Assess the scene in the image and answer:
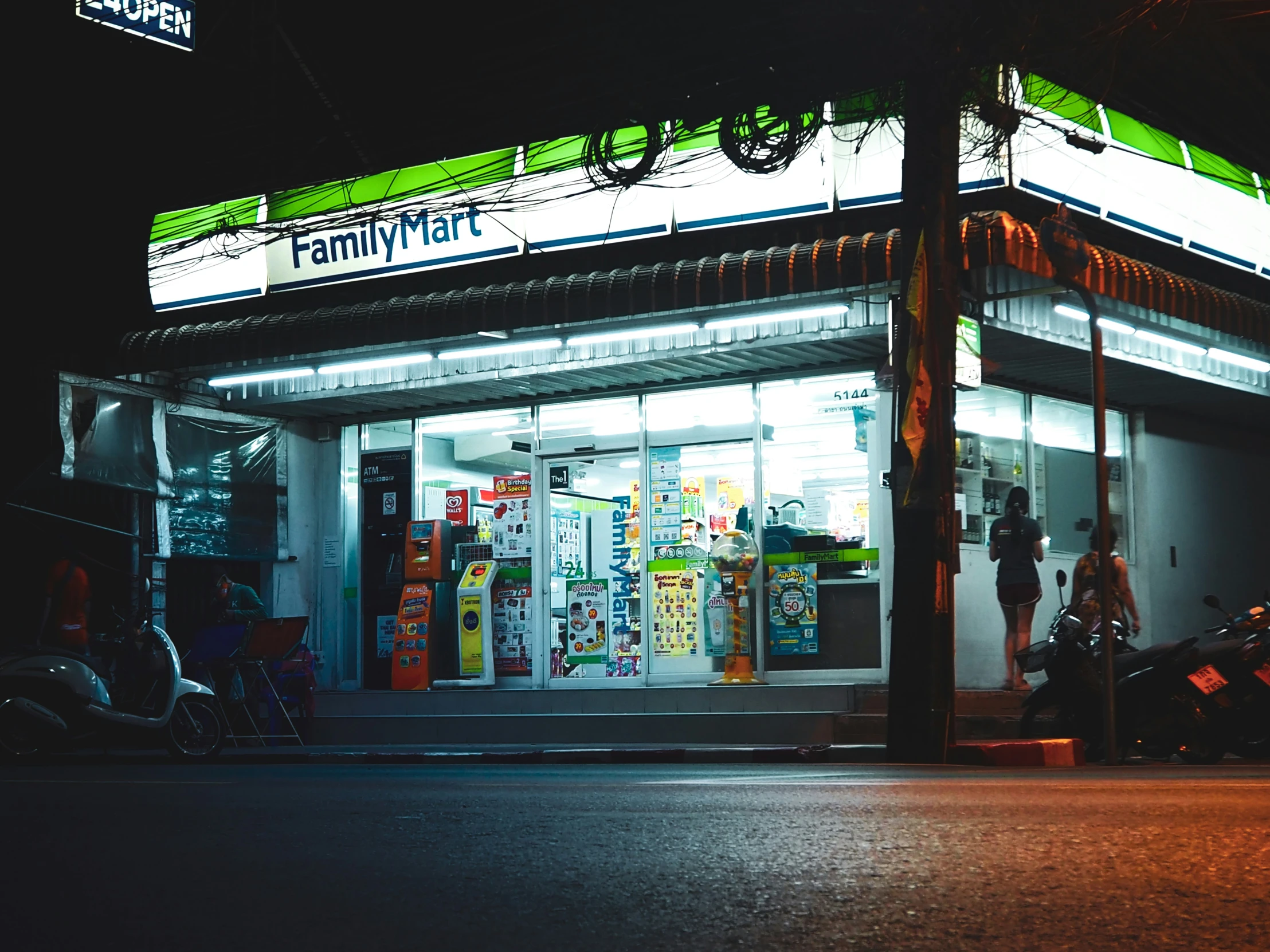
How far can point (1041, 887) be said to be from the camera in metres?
3.69

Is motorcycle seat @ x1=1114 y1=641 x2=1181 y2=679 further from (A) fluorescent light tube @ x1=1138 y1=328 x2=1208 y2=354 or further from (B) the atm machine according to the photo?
(B) the atm machine

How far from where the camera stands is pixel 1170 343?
15.5 meters

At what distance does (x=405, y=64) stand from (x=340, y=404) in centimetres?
618

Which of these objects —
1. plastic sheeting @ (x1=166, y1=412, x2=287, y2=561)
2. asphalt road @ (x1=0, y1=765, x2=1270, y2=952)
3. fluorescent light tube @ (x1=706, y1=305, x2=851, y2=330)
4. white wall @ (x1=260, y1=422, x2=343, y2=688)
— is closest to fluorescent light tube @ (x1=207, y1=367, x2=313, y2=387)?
plastic sheeting @ (x1=166, y1=412, x2=287, y2=561)

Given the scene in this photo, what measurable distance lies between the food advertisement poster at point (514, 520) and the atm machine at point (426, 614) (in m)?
0.73

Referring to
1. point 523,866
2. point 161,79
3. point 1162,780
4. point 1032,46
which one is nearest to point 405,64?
point 161,79

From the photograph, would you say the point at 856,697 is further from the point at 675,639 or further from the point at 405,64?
the point at 405,64

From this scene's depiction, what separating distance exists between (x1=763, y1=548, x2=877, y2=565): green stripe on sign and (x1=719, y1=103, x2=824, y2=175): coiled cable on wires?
4169mm

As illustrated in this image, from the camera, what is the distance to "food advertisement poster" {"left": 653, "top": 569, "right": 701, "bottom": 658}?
16.3m

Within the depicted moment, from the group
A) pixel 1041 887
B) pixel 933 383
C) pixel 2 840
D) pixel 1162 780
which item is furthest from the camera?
pixel 933 383

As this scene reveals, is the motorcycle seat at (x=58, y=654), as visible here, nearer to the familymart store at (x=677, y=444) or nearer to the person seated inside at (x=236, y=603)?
the person seated inside at (x=236, y=603)

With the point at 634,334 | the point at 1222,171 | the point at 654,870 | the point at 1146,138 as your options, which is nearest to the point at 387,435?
the point at 634,334

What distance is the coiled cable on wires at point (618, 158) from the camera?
14.9 meters

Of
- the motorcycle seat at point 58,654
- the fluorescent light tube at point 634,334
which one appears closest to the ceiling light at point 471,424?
the fluorescent light tube at point 634,334
